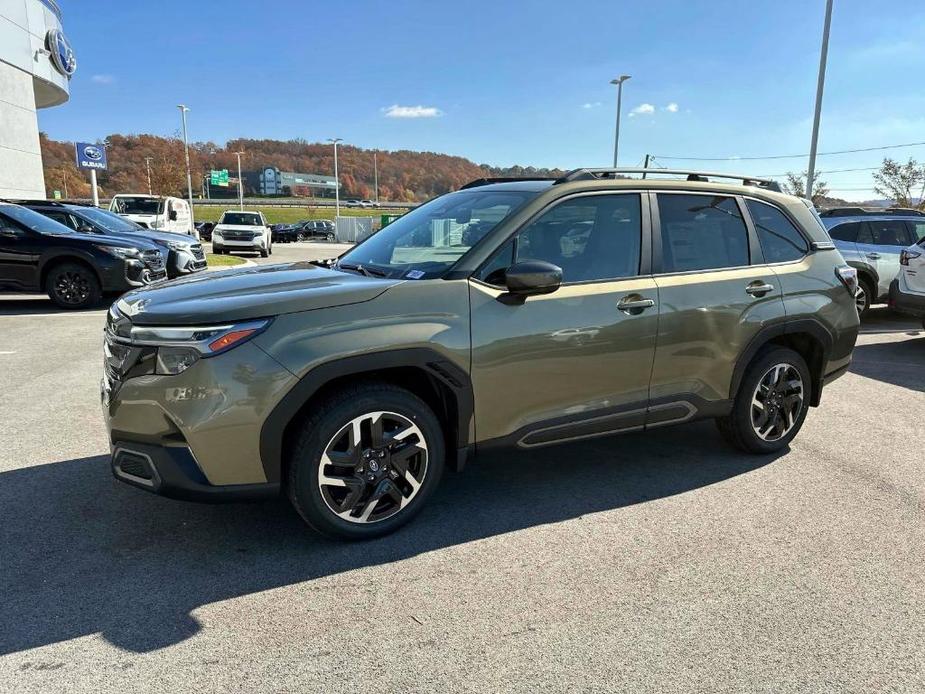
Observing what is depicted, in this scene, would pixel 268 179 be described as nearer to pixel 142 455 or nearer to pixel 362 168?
pixel 362 168

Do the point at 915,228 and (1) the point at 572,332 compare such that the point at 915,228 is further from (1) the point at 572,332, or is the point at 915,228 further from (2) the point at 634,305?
(1) the point at 572,332

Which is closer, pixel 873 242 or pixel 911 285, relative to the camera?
pixel 911 285

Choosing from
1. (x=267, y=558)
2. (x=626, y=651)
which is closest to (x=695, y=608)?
(x=626, y=651)

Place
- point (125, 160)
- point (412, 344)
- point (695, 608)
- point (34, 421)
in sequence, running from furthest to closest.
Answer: point (125, 160)
point (34, 421)
point (412, 344)
point (695, 608)

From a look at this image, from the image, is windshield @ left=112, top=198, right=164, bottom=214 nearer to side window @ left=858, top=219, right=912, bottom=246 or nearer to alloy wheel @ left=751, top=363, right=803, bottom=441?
side window @ left=858, top=219, right=912, bottom=246

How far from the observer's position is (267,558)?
313 centimetres

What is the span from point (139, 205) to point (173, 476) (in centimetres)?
2073

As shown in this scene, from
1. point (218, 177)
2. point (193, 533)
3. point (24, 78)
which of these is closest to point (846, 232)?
point (193, 533)

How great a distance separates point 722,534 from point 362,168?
13279 centimetres

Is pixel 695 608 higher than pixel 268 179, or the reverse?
pixel 268 179

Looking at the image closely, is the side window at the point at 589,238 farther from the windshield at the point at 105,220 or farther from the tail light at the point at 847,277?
the windshield at the point at 105,220

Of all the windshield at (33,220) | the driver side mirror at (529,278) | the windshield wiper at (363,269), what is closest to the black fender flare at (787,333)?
the driver side mirror at (529,278)

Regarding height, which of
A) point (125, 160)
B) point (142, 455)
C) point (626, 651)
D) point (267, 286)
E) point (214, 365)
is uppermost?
point (125, 160)

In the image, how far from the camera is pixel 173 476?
286 centimetres
